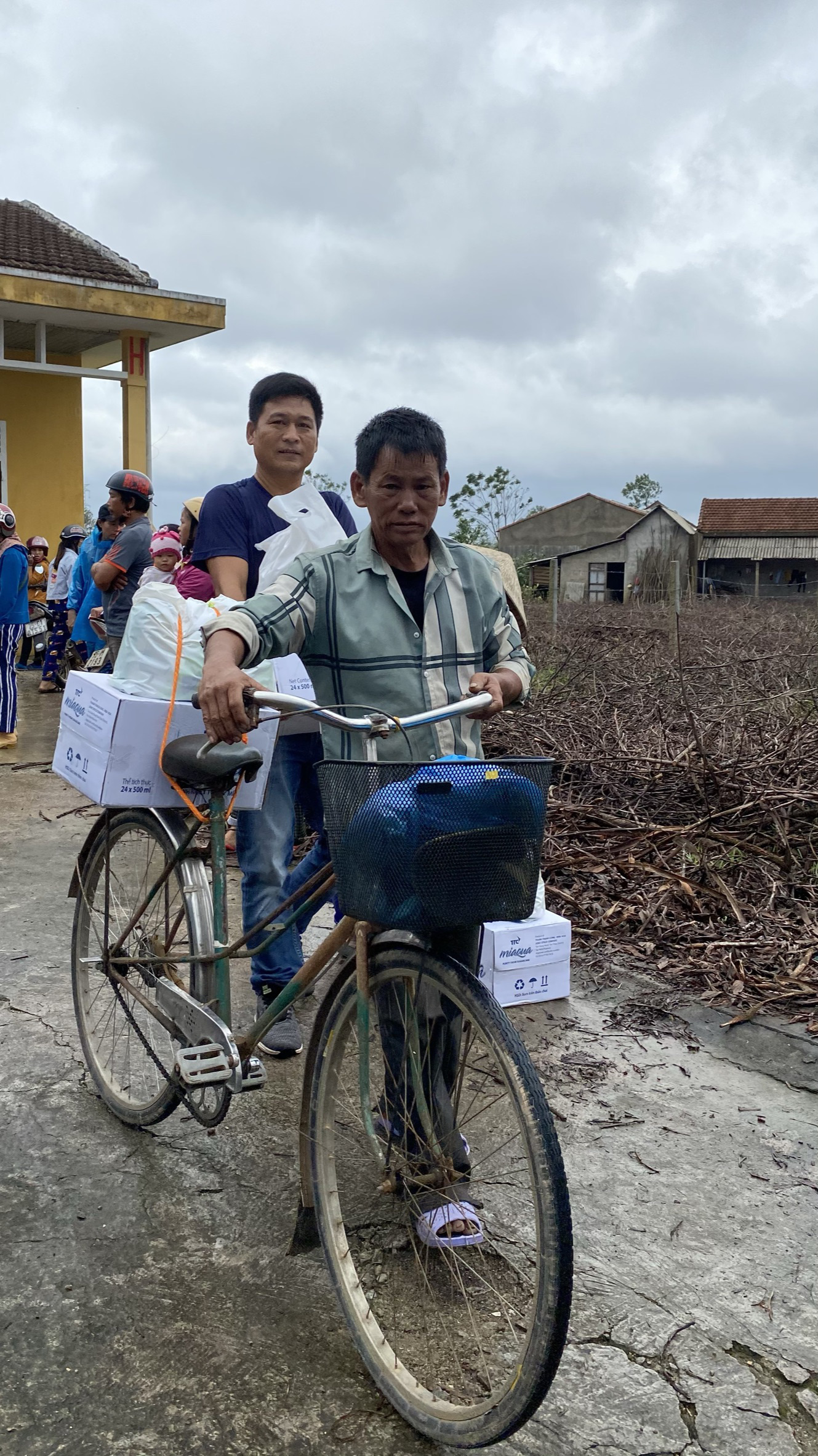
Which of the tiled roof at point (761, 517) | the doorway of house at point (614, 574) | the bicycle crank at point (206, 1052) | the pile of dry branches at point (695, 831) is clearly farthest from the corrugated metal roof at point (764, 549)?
the bicycle crank at point (206, 1052)

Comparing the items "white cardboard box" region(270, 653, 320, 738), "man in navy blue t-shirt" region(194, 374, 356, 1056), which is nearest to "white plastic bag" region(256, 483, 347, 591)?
"man in navy blue t-shirt" region(194, 374, 356, 1056)

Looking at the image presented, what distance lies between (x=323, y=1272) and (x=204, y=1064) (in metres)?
0.52

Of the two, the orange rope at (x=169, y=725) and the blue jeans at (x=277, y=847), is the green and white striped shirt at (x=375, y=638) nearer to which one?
the orange rope at (x=169, y=725)

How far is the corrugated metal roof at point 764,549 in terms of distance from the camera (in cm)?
4394

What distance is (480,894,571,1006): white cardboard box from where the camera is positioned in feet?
12.5

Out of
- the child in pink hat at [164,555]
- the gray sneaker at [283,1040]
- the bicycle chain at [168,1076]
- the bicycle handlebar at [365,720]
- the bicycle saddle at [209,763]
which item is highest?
the child in pink hat at [164,555]

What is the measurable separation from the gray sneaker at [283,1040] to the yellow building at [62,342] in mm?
11923

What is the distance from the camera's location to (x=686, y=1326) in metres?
2.25

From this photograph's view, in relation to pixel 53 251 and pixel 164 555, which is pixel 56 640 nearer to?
pixel 164 555

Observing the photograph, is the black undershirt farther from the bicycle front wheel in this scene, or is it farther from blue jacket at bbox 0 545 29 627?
blue jacket at bbox 0 545 29 627

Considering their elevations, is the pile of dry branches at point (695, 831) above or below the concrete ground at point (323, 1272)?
above

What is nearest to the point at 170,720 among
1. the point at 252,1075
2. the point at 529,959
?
the point at 252,1075

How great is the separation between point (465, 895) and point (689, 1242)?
4.17 feet

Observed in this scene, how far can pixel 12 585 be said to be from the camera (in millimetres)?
8148
